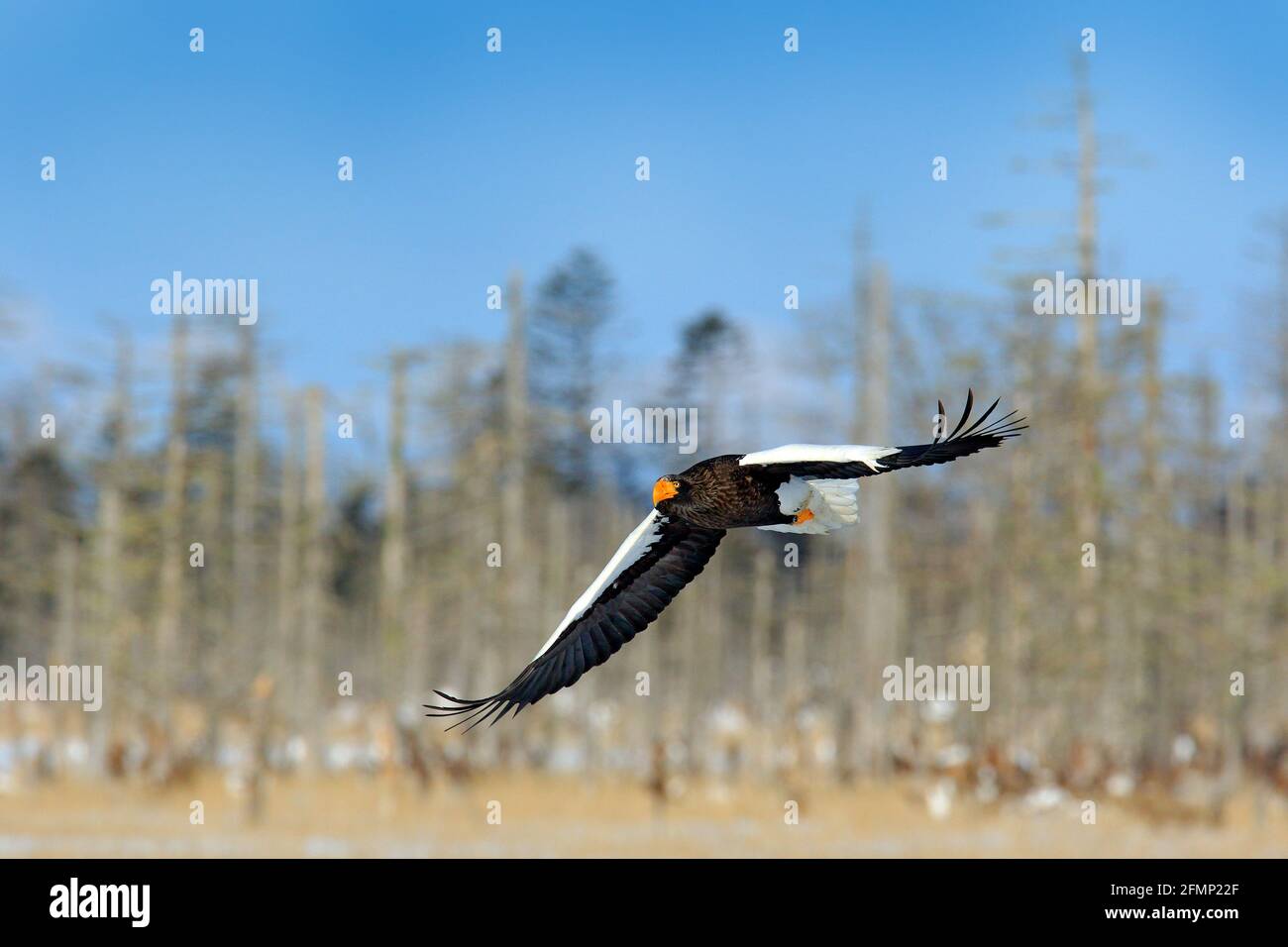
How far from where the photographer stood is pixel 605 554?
43500 millimetres

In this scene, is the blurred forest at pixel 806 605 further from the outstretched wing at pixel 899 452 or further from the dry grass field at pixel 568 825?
the outstretched wing at pixel 899 452

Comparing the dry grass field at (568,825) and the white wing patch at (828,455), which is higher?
the white wing patch at (828,455)

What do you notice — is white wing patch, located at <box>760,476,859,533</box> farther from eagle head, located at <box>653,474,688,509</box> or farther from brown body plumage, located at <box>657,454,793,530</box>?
eagle head, located at <box>653,474,688,509</box>

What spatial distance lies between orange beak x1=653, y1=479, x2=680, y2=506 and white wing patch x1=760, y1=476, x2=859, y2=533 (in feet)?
1.77

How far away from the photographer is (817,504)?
28.0ft

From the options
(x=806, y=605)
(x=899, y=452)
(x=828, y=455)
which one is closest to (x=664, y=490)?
(x=828, y=455)

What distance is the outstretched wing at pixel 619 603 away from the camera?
8.97 meters

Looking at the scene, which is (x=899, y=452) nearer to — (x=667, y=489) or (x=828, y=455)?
(x=828, y=455)

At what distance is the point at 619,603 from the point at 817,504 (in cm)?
174

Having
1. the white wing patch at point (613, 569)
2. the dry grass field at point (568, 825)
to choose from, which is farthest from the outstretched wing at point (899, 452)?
the dry grass field at point (568, 825)

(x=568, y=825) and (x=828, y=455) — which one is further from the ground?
(x=828, y=455)
